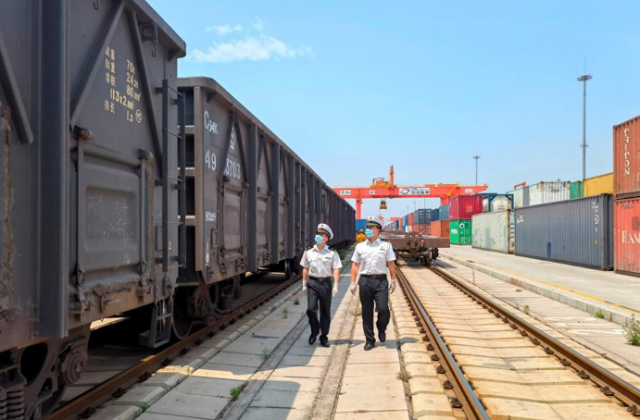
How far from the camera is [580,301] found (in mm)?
10633

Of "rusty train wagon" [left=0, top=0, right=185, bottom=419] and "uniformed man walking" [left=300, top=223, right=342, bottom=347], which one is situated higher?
"rusty train wagon" [left=0, top=0, right=185, bottom=419]

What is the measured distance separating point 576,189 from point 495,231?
5587mm

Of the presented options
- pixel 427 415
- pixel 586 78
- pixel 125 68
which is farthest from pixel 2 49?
pixel 586 78

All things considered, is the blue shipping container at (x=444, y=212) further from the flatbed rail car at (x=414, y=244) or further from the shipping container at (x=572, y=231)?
the flatbed rail car at (x=414, y=244)

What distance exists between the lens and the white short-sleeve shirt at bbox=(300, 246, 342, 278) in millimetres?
7020

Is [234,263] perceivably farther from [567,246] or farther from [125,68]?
[567,246]

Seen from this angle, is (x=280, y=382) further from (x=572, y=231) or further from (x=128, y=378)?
(x=572, y=231)

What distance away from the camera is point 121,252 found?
4125 millimetres

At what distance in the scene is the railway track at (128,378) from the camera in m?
4.10

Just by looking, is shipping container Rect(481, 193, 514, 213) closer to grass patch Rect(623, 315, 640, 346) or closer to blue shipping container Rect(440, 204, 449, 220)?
blue shipping container Rect(440, 204, 449, 220)

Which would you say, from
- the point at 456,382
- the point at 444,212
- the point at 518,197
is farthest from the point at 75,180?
the point at 444,212

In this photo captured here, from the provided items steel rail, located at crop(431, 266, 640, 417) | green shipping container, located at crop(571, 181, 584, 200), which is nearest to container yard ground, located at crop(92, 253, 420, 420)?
steel rail, located at crop(431, 266, 640, 417)

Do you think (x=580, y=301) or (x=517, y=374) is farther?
(x=580, y=301)

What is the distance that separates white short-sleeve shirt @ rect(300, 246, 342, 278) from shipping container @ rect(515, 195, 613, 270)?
47.8ft
